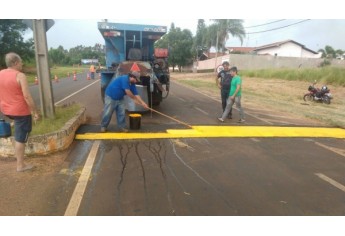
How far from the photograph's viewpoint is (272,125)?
8672 millimetres

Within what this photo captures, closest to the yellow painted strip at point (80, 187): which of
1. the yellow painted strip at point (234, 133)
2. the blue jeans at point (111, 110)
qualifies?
the yellow painted strip at point (234, 133)

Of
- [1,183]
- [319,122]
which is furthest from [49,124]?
[319,122]

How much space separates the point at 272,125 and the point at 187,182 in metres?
5.06

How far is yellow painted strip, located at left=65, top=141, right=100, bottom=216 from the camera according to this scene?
3.54 metres

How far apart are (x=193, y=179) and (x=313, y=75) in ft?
74.6

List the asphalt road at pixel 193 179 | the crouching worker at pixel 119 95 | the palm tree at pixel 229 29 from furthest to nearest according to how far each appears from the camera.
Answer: the palm tree at pixel 229 29, the crouching worker at pixel 119 95, the asphalt road at pixel 193 179

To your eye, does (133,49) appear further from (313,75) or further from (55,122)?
(313,75)

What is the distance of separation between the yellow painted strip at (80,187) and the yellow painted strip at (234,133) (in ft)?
3.91

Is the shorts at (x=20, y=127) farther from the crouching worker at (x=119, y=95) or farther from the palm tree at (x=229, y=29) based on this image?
the palm tree at (x=229, y=29)

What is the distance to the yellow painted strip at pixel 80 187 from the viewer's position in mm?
3545

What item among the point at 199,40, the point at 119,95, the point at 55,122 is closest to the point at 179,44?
the point at 199,40

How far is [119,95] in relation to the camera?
Result: 22.6ft

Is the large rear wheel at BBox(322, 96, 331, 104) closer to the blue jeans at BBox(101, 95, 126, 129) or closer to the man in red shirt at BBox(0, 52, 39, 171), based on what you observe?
the blue jeans at BBox(101, 95, 126, 129)

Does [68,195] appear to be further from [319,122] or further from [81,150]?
[319,122]
